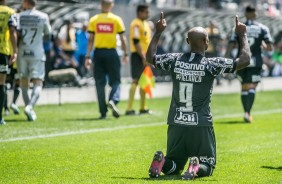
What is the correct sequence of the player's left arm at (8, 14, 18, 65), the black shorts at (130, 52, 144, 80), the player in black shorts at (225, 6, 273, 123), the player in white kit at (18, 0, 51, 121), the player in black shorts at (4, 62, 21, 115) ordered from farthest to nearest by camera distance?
the black shorts at (130, 52, 144, 80)
the player in black shorts at (4, 62, 21, 115)
the player in black shorts at (225, 6, 273, 123)
the player in white kit at (18, 0, 51, 121)
the player's left arm at (8, 14, 18, 65)

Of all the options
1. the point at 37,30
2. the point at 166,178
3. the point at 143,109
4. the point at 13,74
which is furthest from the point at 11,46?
the point at 166,178

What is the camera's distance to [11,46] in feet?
56.0

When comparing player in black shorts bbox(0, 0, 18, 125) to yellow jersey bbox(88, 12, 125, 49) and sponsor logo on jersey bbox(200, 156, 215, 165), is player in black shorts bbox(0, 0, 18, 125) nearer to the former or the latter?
yellow jersey bbox(88, 12, 125, 49)

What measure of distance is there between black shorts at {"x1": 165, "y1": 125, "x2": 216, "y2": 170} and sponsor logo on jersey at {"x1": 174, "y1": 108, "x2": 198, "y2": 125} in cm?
6

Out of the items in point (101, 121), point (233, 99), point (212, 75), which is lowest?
point (233, 99)

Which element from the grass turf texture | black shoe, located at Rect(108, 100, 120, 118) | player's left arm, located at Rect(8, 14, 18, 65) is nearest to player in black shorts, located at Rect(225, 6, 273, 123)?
the grass turf texture

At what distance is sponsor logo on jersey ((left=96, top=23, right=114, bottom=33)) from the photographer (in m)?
17.9

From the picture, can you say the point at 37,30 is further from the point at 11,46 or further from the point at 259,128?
the point at 259,128

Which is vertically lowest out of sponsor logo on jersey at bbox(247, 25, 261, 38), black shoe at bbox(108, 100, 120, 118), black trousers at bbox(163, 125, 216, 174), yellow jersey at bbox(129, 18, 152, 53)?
black shoe at bbox(108, 100, 120, 118)

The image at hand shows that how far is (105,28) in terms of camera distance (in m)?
17.9

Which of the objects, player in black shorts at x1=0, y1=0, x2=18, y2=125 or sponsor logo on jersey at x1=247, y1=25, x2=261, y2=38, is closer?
player in black shorts at x1=0, y1=0, x2=18, y2=125

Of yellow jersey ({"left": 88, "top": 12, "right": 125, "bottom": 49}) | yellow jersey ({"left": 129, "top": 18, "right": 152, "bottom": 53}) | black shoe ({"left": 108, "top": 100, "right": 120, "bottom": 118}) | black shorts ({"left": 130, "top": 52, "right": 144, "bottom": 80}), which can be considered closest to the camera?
black shoe ({"left": 108, "top": 100, "right": 120, "bottom": 118})

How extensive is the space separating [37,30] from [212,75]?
7.93 metres

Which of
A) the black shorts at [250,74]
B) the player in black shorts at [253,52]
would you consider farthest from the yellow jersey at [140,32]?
the black shorts at [250,74]
